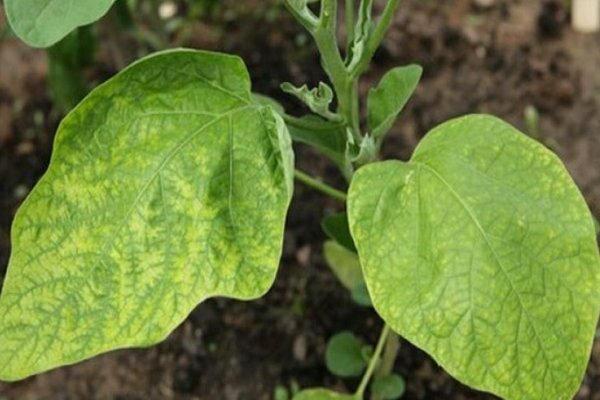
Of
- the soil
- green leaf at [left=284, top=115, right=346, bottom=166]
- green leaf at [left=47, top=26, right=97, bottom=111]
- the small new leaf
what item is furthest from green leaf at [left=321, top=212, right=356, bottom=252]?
green leaf at [left=47, top=26, right=97, bottom=111]

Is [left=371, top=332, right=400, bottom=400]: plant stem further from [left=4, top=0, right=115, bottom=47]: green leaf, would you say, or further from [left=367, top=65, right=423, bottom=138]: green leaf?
[left=4, top=0, right=115, bottom=47]: green leaf

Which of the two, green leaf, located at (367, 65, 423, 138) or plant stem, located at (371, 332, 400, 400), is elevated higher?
green leaf, located at (367, 65, 423, 138)

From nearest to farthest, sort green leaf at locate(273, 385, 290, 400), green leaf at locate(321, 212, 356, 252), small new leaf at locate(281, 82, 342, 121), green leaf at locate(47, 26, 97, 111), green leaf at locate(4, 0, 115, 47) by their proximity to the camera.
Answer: green leaf at locate(4, 0, 115, 47)
small new leaf at locate(281, 82, 342, 121)
green leaf at locate(321, 212, 356, 252)
green leaf at locate(273, 385, 290, 400)
green leaf at locate(47, 26, 97, 111)

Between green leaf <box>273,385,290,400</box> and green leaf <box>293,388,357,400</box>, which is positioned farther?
green leaf <box>273,385,290,400</box>

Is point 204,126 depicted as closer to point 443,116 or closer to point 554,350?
point 554,350

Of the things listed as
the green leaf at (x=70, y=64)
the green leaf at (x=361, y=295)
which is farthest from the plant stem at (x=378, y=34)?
the green leaf at (x=70, y=64)

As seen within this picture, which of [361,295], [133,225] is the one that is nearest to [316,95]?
[133,225]

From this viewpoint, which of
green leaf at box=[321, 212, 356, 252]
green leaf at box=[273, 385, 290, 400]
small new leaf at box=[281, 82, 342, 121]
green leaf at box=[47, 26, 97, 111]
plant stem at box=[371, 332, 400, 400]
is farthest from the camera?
green leaf at box=[47, 26, 97, 111]
